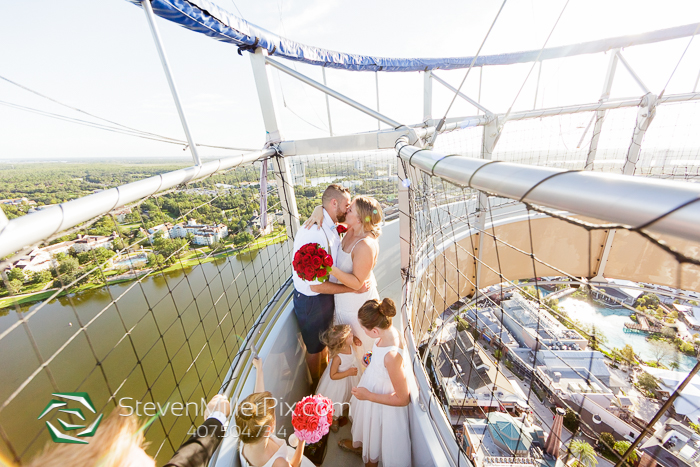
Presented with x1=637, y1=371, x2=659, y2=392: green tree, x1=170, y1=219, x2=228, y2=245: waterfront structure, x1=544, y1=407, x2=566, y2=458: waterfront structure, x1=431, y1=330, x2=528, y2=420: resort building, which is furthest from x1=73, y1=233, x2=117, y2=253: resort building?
x1=637, y1=371, x2=659, y2=392: green tree

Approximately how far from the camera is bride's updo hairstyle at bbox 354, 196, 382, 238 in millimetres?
1499

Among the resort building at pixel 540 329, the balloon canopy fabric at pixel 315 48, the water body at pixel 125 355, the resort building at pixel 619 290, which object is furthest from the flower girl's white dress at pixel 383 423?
the water body at pixel 125 355

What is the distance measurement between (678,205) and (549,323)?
404 inches

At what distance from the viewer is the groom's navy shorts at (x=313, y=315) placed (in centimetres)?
164

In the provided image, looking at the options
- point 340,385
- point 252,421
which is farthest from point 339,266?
point 252,421

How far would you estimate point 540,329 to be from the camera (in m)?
6.35

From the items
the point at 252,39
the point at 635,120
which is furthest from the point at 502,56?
the point at 252,39

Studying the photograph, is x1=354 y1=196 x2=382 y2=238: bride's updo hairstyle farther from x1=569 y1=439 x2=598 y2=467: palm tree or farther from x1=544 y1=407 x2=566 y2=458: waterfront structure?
x1=544 y1=407 x2=566 y2=458: waterfront structure

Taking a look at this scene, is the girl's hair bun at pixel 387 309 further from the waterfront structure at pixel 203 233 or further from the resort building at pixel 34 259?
the resort building at pixel 34 259

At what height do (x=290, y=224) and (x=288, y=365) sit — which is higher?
(x=290, y=224)

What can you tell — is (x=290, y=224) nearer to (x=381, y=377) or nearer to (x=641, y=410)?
(x=381, y=377)

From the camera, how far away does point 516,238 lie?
17.1 feet

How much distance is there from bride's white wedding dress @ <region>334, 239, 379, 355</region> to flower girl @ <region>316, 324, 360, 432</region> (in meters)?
0.07

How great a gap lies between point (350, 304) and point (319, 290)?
0.23 meters
